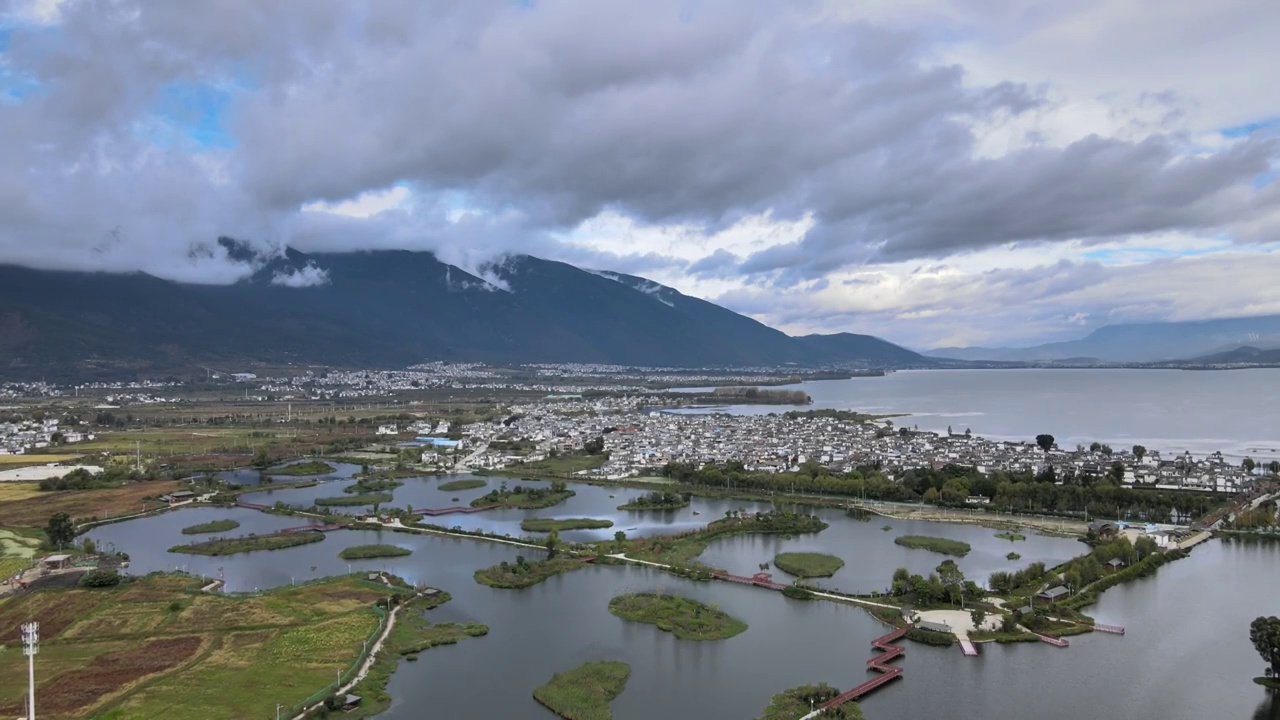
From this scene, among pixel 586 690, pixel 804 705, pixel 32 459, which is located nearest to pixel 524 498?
pixel 586 690

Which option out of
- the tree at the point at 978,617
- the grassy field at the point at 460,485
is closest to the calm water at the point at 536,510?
the grassy field at the point at 460,485

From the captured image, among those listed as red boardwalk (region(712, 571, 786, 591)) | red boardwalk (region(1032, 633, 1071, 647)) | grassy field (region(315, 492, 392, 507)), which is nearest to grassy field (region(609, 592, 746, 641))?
red boardwalk (region(712, 571, 786, 591))

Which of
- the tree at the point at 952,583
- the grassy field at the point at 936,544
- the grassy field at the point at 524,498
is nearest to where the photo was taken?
the tree at the point at 952,583

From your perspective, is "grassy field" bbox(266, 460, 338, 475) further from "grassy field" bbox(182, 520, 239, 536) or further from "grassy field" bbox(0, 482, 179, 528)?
"grassy field" bbox(182, 520, 239, 536)

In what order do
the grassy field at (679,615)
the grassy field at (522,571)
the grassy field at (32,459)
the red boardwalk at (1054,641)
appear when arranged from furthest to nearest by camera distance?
1. the grassy field at (32,459)
2. the grassy field at (522,571)
3. the grassy field at (679,615)
4. the red boardwalk at (1054,641)

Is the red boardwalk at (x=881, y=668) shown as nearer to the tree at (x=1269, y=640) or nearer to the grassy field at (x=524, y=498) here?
the tree at (x=1269, y=640)

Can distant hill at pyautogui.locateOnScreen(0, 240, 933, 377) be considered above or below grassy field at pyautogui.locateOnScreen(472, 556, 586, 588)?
above

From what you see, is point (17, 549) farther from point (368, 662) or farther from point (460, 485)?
point (460, 485)

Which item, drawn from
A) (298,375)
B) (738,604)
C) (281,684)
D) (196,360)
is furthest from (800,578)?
(196,360)
